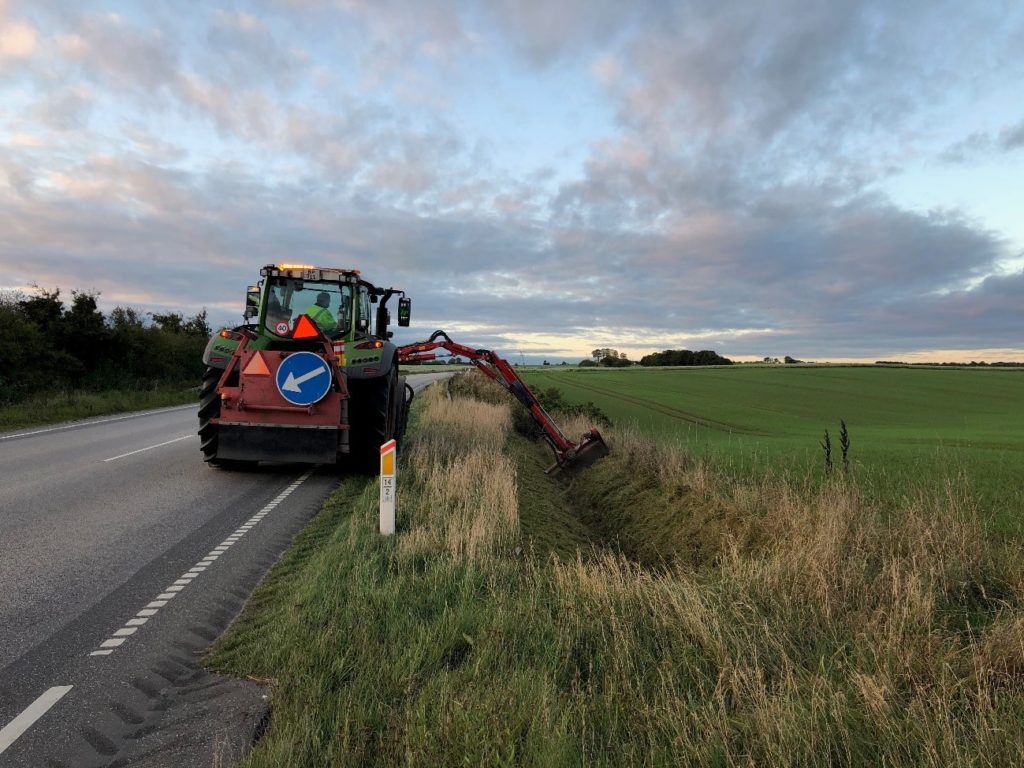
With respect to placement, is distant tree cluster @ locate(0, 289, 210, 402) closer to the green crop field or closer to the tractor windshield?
the tractor windshield

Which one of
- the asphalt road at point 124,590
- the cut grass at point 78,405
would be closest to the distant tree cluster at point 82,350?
the cut grass at point 78,405

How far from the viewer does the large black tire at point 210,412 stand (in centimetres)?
966

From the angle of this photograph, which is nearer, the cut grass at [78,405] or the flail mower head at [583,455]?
the flail mower head at [583,455]

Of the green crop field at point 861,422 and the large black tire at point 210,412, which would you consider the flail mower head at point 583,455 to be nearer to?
the green crop field at point 861,422

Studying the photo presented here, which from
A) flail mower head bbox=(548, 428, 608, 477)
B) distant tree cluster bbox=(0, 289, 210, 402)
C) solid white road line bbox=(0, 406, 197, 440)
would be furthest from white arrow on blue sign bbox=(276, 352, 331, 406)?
distant tree cluster bbox=(0, 289, 210, 402)

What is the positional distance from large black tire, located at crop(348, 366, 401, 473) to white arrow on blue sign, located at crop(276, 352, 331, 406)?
673 millimetres

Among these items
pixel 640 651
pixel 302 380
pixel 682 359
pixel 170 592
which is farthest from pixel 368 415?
pixel 682 359

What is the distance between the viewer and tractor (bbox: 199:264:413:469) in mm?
9266

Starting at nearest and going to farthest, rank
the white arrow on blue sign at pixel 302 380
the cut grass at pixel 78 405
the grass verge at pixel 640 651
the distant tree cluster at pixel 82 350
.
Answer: the grass verge at pixel 640 651 → the white arrow on blue sign at pixel 302 380 → the cut grass at pixel 78 405 → the distant tree cluster at pixel 82 350

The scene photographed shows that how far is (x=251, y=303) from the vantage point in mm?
10844

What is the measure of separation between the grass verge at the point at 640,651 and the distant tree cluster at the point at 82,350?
863 inches

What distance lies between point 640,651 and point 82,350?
1194 inches

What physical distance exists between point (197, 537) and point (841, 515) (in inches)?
246

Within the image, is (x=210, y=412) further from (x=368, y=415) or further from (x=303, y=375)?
(x=368, y=415)
